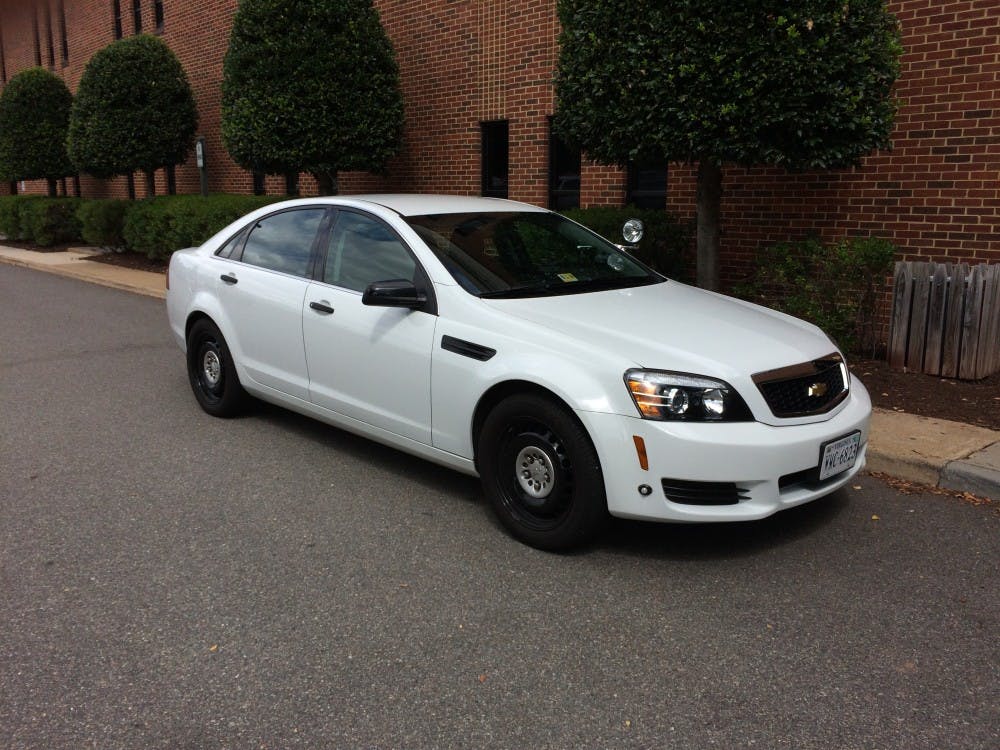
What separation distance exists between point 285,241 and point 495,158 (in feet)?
23.7

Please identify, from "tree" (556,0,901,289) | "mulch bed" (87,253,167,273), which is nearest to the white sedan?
"tree" (556,0,901,289)

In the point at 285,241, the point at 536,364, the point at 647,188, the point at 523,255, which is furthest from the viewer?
the point at 647,188

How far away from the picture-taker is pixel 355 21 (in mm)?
12242

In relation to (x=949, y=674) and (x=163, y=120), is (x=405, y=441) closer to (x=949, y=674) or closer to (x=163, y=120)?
(x=949, y=674)

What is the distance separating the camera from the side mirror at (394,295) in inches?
180

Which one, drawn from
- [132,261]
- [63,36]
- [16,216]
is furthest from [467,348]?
[63,36]

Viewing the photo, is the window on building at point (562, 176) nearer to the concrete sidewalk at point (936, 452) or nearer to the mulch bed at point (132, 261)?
the concrete sidewalk at point (936, 452)

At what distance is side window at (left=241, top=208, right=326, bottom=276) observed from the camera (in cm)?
561

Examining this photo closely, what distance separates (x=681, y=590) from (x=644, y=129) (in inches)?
166

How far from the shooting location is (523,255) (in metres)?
5.06

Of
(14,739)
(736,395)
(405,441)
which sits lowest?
(14,739)

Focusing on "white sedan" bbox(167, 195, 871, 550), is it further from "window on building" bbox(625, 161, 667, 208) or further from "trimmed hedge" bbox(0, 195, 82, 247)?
"trimmed hedge" bbox(0, 195, 82, 247)

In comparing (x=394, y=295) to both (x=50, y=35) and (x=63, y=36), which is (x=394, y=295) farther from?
(x=50, y=35)

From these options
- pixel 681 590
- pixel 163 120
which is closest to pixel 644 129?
pixel 681 590
